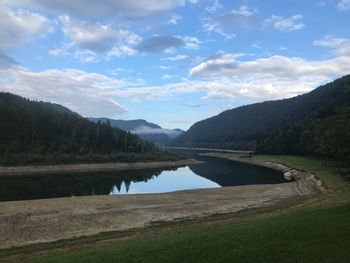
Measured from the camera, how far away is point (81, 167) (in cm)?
12512

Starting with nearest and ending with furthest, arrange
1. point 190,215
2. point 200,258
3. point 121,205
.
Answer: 1. point 200,258
2. point 190,215
3. point 121,205

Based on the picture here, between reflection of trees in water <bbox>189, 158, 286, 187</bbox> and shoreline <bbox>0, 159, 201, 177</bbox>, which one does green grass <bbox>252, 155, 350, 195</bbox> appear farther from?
shoreline <bbox>0, 159, 201, 177</bbox>

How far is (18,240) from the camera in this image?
2834 centimetres

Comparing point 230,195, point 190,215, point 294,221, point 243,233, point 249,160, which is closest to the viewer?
point 243,233

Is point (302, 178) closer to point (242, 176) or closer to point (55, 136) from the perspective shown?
point (242, 176)

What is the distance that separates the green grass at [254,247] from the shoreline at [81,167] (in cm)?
9185

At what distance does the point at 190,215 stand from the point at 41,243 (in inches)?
553

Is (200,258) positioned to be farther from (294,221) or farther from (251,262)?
(294,221)

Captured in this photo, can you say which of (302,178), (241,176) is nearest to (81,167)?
(241,176)

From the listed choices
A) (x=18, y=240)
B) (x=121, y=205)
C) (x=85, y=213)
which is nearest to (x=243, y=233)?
(x=18, y=240)

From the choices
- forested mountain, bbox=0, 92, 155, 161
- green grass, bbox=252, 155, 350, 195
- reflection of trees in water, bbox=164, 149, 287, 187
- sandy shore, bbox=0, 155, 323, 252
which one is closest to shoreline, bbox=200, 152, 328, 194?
green grass, bbox=252, 155, 350, 195

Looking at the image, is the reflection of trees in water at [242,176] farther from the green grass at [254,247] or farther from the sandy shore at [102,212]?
the green grass at [254,247]

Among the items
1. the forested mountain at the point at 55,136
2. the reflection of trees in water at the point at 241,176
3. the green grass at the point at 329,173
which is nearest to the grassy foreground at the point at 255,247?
the green grass at the point at 329,173

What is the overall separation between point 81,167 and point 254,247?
11242 cm
